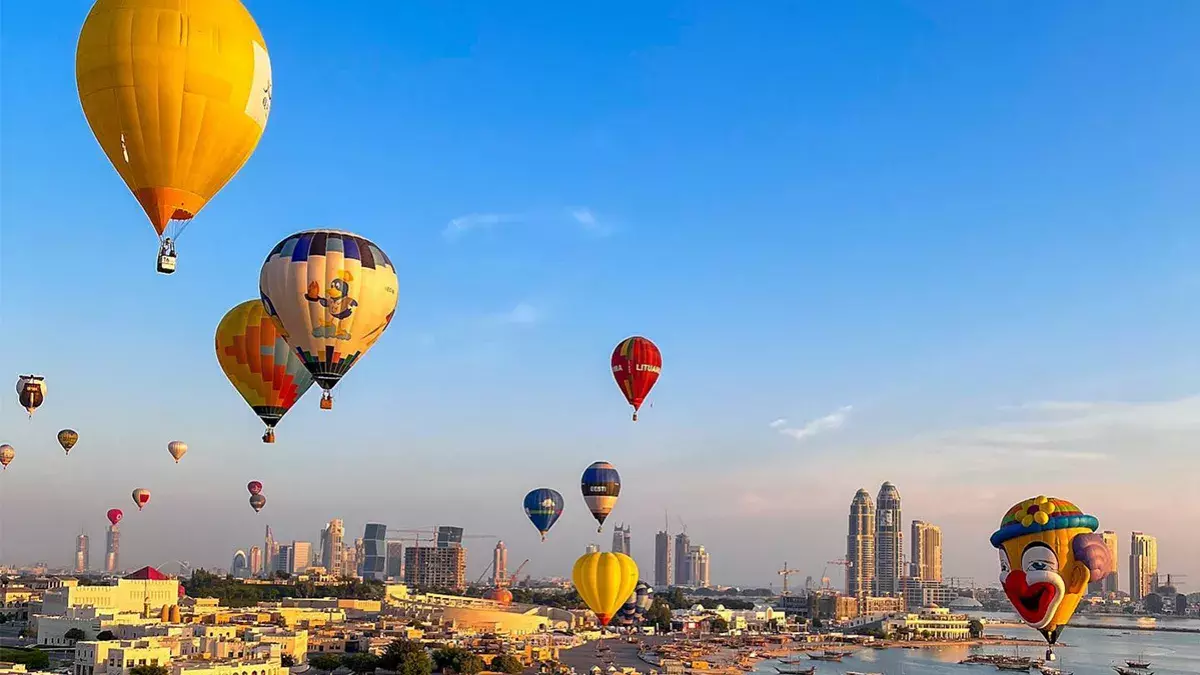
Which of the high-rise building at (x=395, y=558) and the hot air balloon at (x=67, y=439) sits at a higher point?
the hot air balloon at (x=67, y=439)

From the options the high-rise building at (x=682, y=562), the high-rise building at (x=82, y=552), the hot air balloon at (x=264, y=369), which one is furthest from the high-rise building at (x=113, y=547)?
the hot air balloon at (x=264, y=369)

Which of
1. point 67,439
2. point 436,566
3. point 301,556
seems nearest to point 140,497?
point 67,439

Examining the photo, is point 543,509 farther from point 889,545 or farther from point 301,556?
point 301,556

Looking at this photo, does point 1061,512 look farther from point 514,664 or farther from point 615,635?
point 615,635

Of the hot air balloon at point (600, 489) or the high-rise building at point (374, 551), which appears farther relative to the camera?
the high-rise building at point (374, 551)

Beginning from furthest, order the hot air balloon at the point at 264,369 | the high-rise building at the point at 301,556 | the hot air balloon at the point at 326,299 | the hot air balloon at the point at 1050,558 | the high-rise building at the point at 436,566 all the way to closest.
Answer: the high-rise building at the point at 301,556 < the high-rise building at the point at 436,566 < the hot air balloon at the point at 1050,558 < the hot air balloon at the point at 264,369 < the hot air balloon at the point at 326,299

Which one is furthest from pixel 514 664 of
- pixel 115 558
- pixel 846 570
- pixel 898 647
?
pixel 115 558

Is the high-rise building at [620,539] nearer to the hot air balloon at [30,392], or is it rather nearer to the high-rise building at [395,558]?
the high-rise building at [395,558]

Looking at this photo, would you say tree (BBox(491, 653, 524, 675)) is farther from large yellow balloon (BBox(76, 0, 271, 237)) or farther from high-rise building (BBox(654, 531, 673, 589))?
high-rise building (BBox(654, 531, 673, 589))
